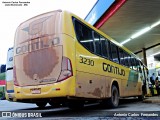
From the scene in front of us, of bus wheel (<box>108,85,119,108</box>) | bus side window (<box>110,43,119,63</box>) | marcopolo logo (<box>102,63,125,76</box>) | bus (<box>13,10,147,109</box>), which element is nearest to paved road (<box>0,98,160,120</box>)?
bus wheel (<box>108,85,119,108</box>)

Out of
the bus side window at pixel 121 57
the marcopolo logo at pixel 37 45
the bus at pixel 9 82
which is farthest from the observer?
the bus side window at pixel 121 57

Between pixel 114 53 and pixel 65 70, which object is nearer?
pixel 65 70

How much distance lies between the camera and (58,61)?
249 inches

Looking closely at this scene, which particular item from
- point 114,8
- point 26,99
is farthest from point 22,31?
point 114,8

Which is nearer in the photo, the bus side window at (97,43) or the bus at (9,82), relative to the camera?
the bus side window at (97,43)

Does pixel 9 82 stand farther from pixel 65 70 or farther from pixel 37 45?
pixel 65 70

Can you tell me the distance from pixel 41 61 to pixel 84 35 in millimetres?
1548

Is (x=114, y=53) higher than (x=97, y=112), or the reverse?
(x=114, y=53)

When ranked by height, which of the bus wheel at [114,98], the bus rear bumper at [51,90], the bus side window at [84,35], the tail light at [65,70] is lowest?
the bus wheel at [114,98]

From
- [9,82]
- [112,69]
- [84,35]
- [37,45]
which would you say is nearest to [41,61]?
[37,45]

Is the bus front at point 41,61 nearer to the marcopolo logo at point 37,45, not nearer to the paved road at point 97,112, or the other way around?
the marcopolo logo at point 37,45

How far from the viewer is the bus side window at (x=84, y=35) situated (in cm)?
702

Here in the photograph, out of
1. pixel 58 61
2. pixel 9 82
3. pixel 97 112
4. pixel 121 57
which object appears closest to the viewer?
pixel 58 61

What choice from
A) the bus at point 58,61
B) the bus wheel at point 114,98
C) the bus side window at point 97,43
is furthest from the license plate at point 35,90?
the bus wheel at point 114,98
